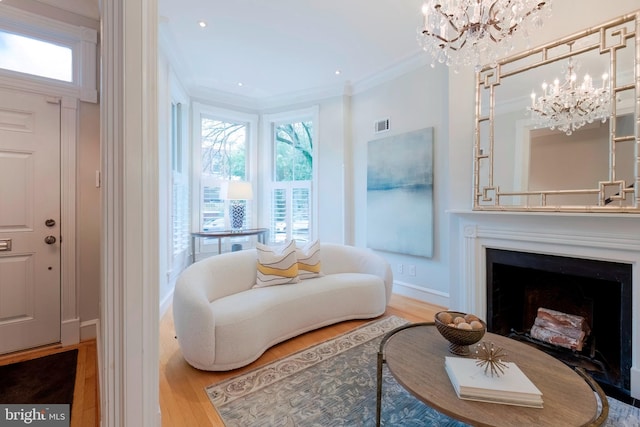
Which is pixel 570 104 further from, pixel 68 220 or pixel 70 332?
pixel 70 332

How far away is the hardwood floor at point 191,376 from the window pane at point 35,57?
7.72ft

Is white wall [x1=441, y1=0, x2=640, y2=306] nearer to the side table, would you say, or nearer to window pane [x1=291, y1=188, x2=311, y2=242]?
window pane [x1=291, y1=188, x2=311, y2=242]

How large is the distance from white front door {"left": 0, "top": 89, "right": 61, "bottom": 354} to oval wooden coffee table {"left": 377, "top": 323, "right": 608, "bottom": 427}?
269cm

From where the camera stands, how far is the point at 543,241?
2.22m

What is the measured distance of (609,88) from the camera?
76.9 inches

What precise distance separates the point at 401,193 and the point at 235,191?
2.37 metres

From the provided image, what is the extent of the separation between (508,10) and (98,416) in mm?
3318

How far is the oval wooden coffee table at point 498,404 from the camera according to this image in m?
1.06

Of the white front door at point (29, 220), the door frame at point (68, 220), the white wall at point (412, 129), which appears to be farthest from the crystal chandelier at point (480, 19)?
the white front door at point (29, 220)

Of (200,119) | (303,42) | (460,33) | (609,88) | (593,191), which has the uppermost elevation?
(303,42)

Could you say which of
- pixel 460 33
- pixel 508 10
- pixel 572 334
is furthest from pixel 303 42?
pixel 572 334

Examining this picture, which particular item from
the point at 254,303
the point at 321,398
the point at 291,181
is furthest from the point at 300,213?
the point at 321,398

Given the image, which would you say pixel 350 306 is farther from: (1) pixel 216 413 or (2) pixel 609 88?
(2) pixel 609 88

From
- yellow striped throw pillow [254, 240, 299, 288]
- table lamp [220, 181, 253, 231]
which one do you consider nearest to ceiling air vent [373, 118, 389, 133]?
table lamp [220, 181, 253, 231]
